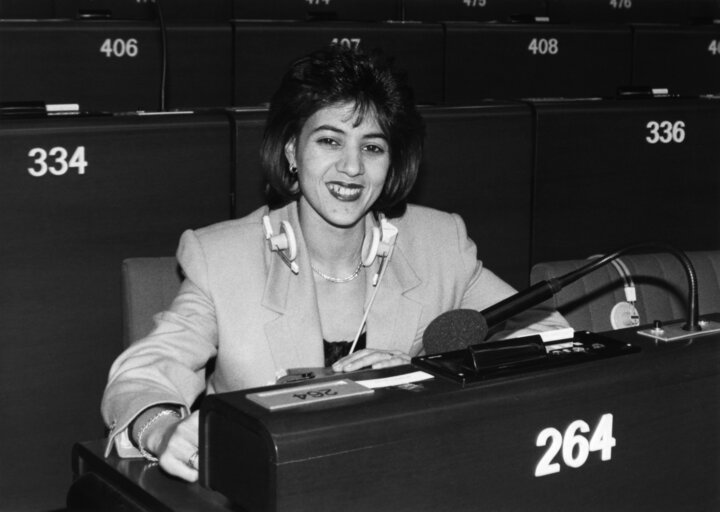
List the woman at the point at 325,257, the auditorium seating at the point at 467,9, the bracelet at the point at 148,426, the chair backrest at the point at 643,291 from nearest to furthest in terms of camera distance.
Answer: the bracelet at the point at 148,426, the woman at the point at 325,257, the chair backrest at the point at 643,291, the auditorium seating at the point at 467,9

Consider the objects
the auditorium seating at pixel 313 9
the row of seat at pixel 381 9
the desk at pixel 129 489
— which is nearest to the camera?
the desk at pixel 129 489

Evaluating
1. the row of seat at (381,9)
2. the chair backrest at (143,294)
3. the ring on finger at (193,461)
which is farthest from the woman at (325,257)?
the row of seat at (381,9)

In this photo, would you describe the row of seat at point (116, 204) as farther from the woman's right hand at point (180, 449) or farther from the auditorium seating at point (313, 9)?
the auditorium seating at point (313, 9)

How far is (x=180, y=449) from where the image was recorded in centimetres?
142

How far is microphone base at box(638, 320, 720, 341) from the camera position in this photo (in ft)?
4.36

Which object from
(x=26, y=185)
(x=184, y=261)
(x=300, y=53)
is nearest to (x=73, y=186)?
(x=26, y=185)

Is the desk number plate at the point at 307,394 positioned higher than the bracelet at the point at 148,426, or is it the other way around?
the desk number plate at the point at 307,394

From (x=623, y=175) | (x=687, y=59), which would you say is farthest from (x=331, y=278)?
(x=687, y=59)

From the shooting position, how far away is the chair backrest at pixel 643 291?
2475 mm

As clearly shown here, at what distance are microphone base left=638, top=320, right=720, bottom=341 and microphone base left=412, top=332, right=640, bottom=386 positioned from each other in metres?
0.06

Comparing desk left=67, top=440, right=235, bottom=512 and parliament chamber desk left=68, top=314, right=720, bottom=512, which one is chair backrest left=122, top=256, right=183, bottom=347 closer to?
desk left=67, top=440, right=235, bottom=512

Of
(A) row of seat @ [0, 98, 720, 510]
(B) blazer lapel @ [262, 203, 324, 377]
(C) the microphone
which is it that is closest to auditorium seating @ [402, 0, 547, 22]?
(A) row of seat @ [0, 98, 720, 510]

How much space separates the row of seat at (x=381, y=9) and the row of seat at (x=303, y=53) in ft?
1.41

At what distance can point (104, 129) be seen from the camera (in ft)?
8.50
